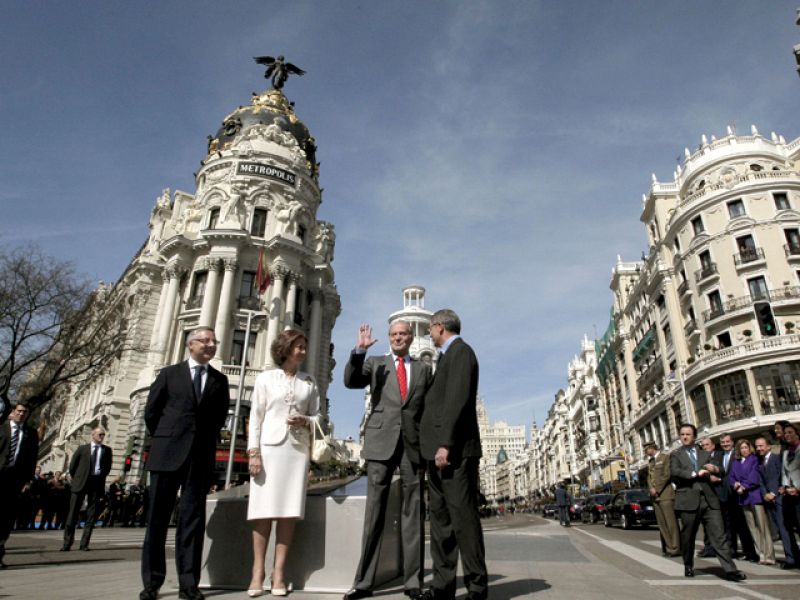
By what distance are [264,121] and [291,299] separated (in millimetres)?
17428

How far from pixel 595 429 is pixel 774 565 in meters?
59.3

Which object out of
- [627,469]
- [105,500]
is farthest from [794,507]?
[627,469]

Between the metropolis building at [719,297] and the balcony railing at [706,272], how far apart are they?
0.07m

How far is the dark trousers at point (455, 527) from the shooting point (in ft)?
12.4

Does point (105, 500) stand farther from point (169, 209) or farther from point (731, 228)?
point (731, 228)

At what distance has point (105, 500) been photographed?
67.2 feet

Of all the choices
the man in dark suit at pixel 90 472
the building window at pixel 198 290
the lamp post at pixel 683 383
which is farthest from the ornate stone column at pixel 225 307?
the lamp post at pixel 683 383

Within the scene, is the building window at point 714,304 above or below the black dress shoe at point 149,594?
above

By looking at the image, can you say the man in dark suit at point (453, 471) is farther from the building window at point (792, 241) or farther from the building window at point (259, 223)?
the building window at point (792, 241)

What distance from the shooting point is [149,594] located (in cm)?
362

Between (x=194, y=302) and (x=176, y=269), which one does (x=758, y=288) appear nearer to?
(x=194, y=302)

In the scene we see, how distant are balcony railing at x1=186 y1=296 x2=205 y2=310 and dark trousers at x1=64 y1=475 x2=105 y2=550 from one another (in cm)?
2575

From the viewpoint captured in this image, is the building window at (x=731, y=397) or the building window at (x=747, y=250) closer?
the building window at (x=731, y=397)

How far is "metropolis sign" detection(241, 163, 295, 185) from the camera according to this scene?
124 ft
